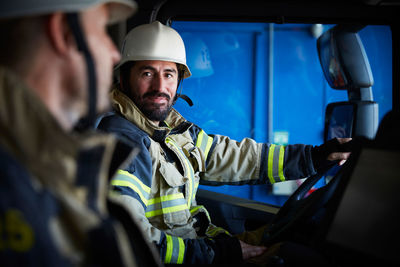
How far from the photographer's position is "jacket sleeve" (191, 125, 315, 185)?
1.88 m

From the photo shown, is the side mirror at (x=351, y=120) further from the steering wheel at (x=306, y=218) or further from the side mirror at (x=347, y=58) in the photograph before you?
the steering wheel at (x=306, y=218)

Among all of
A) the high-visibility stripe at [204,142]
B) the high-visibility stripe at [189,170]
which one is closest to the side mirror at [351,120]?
the high-visibility stripe at [204,142]

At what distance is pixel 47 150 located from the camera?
58cm

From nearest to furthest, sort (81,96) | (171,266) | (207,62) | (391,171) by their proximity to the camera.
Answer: (81,96) < (391,171) < (171,266) < (207,62)

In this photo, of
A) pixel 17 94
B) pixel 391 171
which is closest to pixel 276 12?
pixel 391 171

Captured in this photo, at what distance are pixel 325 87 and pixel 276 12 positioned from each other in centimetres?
209

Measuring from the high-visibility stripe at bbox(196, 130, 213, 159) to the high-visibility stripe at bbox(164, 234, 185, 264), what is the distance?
Answer: 2.34ft

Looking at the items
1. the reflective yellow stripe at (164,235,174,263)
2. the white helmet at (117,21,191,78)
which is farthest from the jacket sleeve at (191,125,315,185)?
the reflective yellow stripe at (164,235,174,263)

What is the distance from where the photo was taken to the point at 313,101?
11.8 ft

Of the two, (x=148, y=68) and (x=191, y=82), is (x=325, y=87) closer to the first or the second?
(x=191, y=82)

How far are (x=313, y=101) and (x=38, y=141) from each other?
3.34 m

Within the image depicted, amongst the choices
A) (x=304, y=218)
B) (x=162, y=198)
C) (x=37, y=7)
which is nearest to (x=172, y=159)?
(x=162, y=198)

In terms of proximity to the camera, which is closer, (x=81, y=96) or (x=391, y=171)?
(x=81, y=96)

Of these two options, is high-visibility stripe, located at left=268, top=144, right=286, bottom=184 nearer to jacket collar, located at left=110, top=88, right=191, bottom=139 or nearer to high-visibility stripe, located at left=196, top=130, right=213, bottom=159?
high-visibility stripe, located at left=196, top=130, right=213, bottom=159
